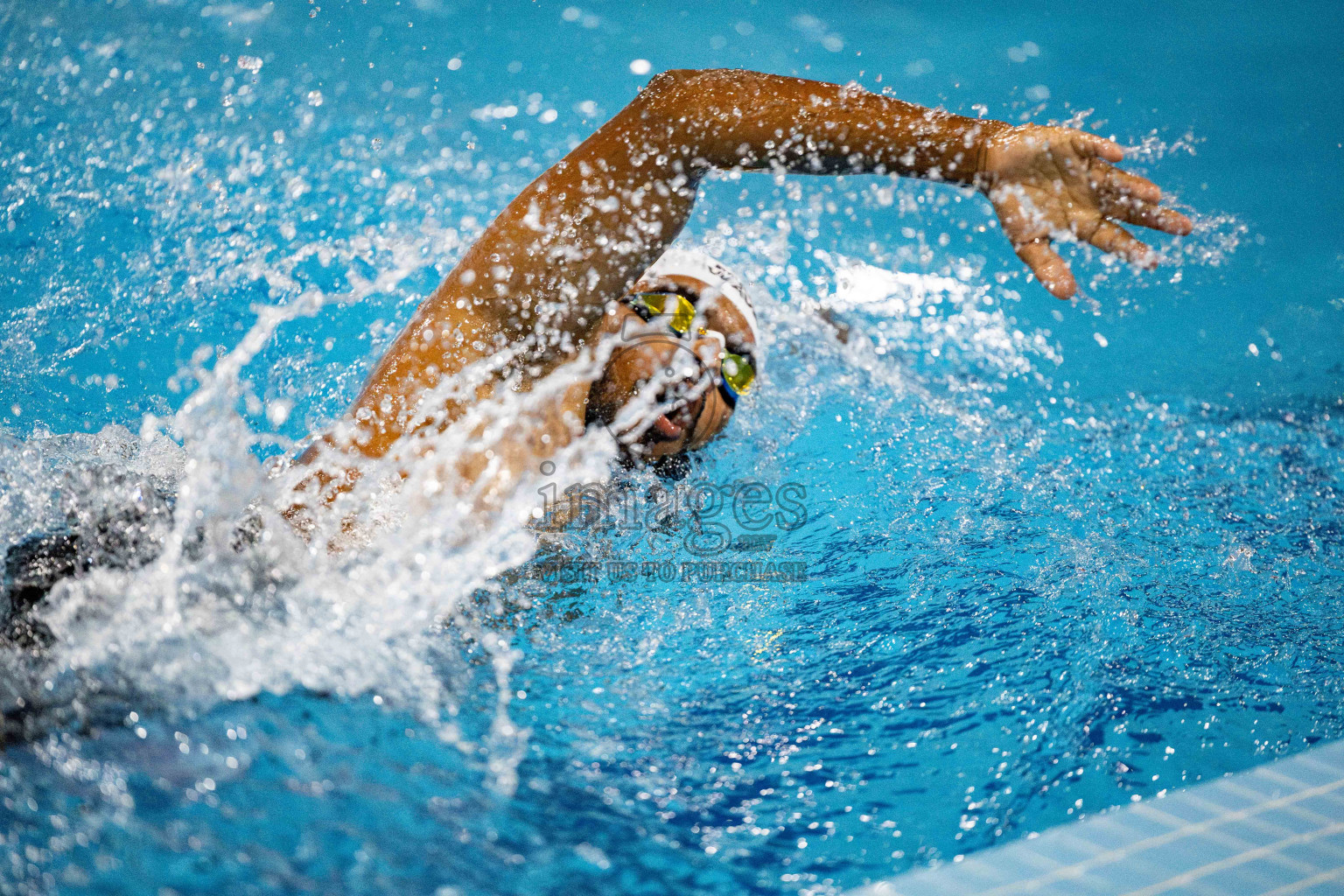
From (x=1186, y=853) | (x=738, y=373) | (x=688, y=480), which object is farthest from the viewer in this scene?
(x=688, y=480)

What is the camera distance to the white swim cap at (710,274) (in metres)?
2.61

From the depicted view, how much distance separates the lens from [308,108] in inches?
187

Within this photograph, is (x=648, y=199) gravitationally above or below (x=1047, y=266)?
above

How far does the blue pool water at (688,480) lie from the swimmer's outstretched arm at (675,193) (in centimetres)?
27

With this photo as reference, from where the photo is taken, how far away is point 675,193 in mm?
1879

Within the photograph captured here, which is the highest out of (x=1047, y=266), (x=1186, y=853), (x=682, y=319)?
(x=682, y=319)

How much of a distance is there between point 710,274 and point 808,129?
3.10 ft

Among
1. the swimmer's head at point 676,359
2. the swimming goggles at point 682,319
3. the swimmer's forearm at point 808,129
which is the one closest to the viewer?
the swimmer's forearm at point 808,129

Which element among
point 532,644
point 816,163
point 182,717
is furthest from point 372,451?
point 816,163
